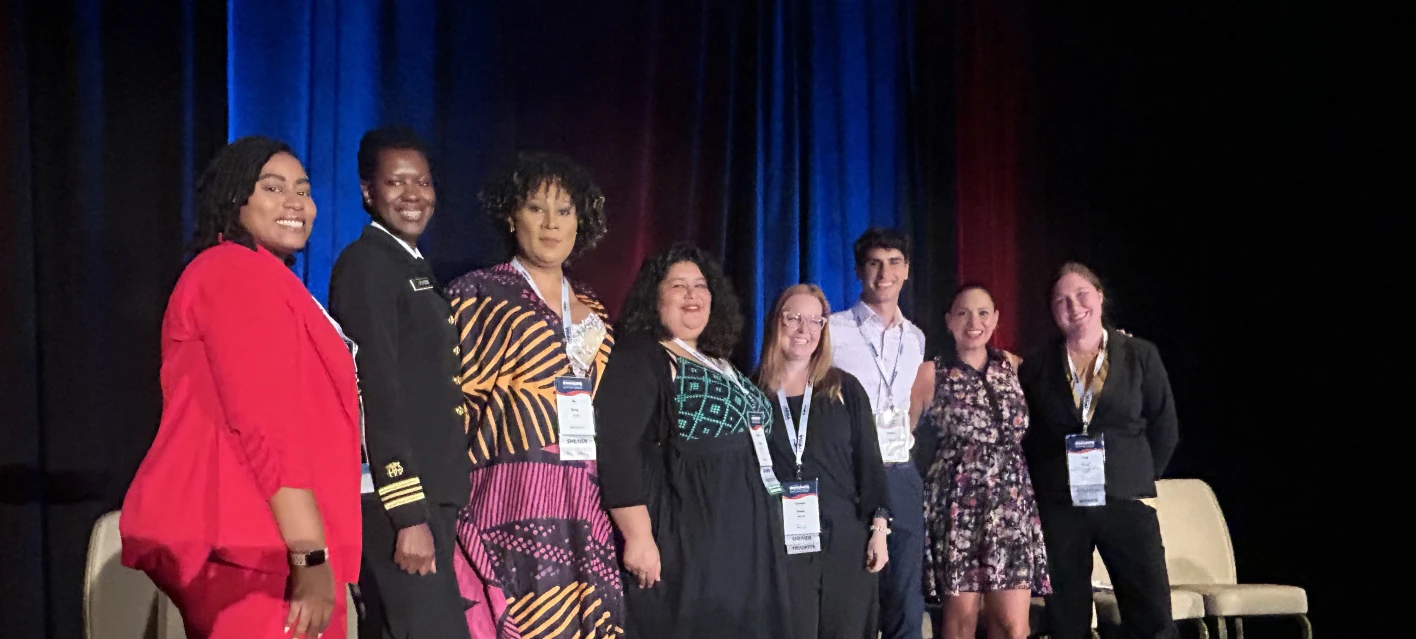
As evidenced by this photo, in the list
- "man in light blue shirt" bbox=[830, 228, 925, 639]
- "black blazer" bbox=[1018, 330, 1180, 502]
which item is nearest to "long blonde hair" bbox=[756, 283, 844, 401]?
Result: "man in light blue shirt" bbox=[830, 228, 925, 639]

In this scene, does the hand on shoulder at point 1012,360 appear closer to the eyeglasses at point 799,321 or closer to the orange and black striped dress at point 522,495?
the eyeglasses at point 799,321

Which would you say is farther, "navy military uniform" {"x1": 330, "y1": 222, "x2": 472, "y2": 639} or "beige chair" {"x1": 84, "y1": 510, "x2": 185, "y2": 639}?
"beige chair" {"x1": 84, "y1": 510, "x2": 185, "y2": 639}

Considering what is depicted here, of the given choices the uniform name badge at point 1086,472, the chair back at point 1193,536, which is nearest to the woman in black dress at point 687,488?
the uniform name badge at point 1086,472

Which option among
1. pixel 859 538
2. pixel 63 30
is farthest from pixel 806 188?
pixel 63 30

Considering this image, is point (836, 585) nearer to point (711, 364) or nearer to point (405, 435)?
point (711, 364)

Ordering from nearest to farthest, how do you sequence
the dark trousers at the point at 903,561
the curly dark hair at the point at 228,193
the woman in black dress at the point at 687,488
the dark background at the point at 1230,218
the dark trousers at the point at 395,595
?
the curly dark hair at the point at 228,193
the dark trousers at the point at 395,595
the woman in black dress at the point at 687,488
the dark trousers at the point at 903,561
the dark background at the point at 1230,218

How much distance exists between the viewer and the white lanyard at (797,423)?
371cm

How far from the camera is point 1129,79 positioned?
5.64 m

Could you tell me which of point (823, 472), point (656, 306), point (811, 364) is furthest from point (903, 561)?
point (656, 306)

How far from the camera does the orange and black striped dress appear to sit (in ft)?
8.77

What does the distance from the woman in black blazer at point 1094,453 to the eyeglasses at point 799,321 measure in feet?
3.10

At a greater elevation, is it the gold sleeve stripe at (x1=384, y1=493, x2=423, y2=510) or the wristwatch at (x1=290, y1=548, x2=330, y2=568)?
the gold sleeve stripe at (x1=384, y1=493, x2=423, y2=510)

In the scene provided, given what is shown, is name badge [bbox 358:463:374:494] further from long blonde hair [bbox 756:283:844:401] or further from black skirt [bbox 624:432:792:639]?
long blonde hair [bbox 756:283:844:401]

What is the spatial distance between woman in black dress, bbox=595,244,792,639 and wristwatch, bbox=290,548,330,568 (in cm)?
114
